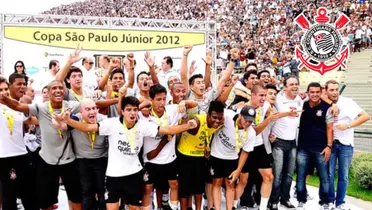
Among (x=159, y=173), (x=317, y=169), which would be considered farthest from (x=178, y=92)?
(x=317, y=169)

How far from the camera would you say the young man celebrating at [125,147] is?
471 centimetres

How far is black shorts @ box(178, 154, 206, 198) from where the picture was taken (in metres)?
5.38

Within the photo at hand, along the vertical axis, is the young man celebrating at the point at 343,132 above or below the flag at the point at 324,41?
below

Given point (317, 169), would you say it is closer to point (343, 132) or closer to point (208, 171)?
point (343, 132)

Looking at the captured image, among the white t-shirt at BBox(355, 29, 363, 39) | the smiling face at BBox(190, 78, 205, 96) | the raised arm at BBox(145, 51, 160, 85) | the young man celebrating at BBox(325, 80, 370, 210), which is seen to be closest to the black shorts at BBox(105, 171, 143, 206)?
the smiling face at BBox(190, 78, 205, 96)

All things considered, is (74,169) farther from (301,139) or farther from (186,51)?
(301,139)

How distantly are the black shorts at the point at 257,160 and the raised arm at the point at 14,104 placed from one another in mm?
2948

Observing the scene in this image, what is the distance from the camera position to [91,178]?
16.4ft

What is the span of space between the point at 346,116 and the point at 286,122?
2.72ft

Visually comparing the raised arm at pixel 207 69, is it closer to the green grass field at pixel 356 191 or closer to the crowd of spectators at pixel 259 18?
the green grass field at pixel 356 191

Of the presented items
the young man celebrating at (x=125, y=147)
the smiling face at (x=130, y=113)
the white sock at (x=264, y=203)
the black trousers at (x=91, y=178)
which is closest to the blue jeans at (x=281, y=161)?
the white sock at (x=264, y=203)

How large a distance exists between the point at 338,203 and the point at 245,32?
22.8 meters

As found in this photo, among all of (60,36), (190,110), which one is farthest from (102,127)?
(60,36)

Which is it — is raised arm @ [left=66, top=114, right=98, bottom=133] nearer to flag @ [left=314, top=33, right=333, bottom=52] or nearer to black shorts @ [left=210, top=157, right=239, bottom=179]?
black shorts @ [left=210, top=157, right=239, bottom=179]
